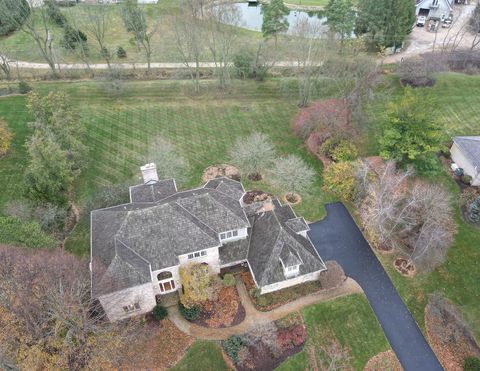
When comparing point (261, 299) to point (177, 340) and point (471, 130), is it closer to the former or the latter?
point (177, 340)

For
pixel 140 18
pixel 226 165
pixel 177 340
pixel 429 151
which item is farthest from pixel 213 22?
pixel 177 340

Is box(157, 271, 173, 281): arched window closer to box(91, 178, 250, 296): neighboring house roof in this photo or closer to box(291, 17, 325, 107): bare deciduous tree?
box(91, 178, 250, 296): neighboring house roof

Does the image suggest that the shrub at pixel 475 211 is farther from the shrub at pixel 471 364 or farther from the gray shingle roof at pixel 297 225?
the gray shingle roof at pixel 297 225

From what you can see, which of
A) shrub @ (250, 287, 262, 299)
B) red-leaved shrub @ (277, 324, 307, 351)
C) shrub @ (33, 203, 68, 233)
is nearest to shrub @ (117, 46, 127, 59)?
shrub @ (33, 203, 68, 233)

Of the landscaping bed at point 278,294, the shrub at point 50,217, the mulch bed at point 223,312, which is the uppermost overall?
the shrub at point 50,217

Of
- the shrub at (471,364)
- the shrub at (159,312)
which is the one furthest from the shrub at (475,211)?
the shrub at (159,312)

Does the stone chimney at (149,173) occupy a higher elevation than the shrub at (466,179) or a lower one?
higher
